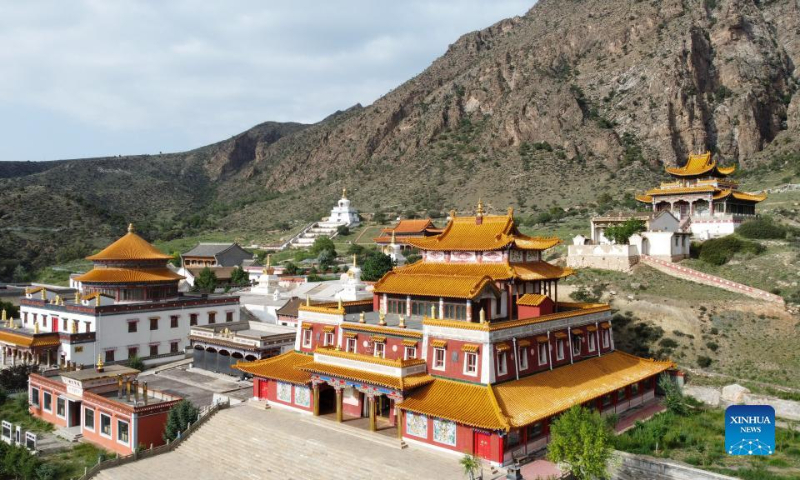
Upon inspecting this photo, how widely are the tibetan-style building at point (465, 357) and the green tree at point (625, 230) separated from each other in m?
19.2

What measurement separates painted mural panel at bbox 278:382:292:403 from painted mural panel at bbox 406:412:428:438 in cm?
876

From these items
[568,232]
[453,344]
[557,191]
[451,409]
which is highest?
[557,191]

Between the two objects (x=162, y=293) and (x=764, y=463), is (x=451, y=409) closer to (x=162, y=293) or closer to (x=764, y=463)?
(x=764, y=463)

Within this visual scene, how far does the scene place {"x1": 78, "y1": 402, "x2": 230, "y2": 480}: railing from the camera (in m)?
29.0

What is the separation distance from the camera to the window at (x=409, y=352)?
3123cm

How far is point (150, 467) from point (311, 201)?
392 ft

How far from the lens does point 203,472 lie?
28.7m

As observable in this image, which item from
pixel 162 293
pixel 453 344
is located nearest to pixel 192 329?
pixel 162 293

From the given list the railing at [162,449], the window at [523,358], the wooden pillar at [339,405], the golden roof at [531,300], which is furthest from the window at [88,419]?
the golden roof at [531,300]

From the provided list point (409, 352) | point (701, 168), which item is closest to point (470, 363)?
point (409, 352)

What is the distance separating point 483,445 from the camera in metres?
26.8

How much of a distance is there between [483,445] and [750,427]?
33.3ft

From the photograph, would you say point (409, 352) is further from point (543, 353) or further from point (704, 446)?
point (704, 446)

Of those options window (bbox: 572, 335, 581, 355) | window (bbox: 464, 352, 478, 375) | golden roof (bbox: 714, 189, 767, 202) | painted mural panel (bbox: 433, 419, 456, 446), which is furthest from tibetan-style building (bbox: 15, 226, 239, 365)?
golden roof (bbox: 714, 189, 767, 202)
